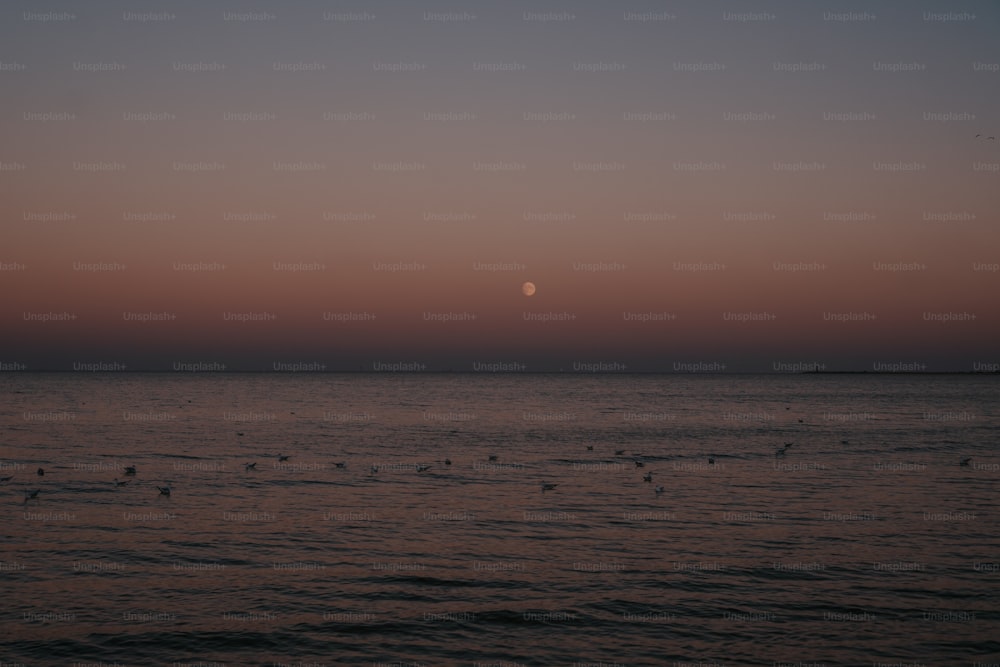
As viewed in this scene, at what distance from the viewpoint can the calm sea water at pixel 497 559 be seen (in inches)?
649

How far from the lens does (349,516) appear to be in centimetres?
2914

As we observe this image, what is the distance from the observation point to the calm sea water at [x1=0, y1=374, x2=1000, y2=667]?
54.1ft

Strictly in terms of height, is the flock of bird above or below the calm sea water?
above

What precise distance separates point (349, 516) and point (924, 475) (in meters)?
30.1

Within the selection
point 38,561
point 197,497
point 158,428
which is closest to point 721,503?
point 197,497

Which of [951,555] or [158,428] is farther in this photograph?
[158,428]

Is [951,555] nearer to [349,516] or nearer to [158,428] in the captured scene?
[349,516]

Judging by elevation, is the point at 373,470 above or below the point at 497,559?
above

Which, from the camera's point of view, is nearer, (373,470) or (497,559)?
(497,559)

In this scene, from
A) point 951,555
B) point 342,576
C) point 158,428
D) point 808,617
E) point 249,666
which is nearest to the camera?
point 249,666

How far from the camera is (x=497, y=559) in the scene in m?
23.0

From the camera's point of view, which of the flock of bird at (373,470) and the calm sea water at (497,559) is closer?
the calm sea water at (497,559)

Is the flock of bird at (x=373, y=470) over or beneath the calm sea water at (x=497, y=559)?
over

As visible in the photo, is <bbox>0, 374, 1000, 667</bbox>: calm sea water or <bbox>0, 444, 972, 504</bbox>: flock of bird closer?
<bbox>0, 374, 1000, 667</bbox>: calm sea water
